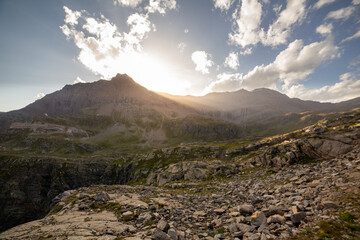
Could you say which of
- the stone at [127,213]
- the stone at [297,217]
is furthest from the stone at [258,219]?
the stone at [127,213]

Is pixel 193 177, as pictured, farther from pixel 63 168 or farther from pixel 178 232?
pixel 63 168

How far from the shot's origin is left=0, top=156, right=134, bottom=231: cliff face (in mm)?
102375

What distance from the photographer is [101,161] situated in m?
140

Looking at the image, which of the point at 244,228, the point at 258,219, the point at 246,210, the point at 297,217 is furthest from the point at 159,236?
the point at 297,217

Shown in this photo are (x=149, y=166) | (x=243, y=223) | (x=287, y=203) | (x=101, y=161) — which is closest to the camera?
(x=243, y=223)

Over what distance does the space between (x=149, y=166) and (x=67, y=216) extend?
257 ft

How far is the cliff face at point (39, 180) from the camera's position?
102 meters

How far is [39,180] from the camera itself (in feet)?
385

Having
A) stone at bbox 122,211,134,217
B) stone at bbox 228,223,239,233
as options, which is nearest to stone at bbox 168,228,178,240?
stone at bbox 228,223,239,233

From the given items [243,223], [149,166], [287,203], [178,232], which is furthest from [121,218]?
[149,166]

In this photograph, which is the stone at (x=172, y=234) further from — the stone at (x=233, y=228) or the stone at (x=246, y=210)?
the stone at (x=246, y=210)

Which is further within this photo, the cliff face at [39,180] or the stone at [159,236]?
the cliff face at [39,180]

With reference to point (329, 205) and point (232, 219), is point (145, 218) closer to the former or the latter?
point (232, 219)

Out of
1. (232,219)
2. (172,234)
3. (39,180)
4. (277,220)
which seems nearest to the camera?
(277,220)
